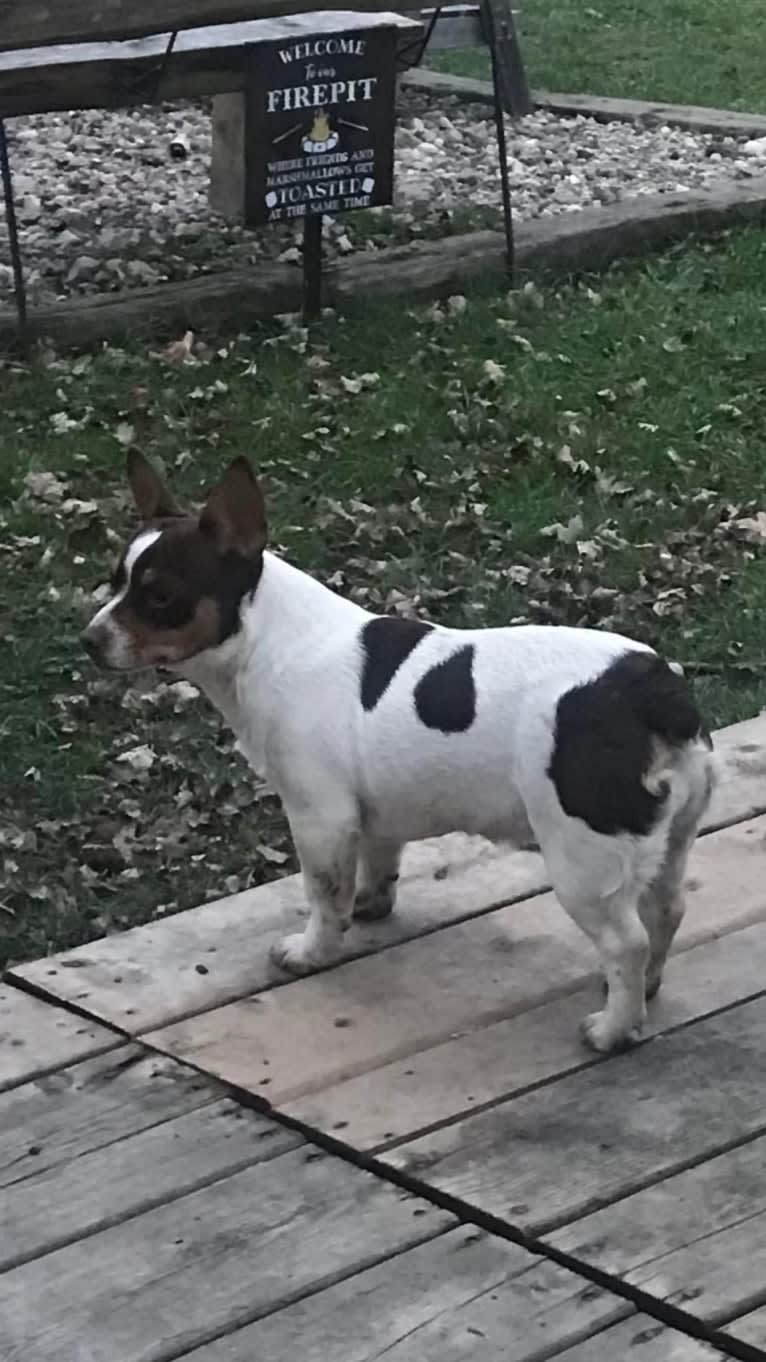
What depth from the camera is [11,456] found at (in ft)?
24.4

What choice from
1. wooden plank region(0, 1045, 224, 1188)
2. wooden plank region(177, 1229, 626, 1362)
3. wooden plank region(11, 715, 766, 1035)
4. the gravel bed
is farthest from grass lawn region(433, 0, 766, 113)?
wooden plank region(177, 1229, 626, 1362)

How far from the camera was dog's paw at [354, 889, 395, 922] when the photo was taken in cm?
436

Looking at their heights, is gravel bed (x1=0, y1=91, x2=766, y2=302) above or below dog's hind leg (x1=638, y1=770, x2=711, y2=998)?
below

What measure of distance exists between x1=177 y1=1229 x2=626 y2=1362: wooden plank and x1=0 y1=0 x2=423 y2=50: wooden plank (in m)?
5.85

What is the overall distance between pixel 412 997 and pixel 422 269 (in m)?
5.61

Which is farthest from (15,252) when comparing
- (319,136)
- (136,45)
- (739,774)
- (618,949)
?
(618,949)

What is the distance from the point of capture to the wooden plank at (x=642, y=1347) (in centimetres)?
307

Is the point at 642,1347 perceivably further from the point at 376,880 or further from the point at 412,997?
the point at 376,880

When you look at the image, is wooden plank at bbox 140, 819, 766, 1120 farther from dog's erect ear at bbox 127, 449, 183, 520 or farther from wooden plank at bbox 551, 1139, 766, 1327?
dog's erect ear at bbox 127, 449, 183, 520

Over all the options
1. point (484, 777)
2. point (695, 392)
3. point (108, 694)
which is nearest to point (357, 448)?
point (695, 392)

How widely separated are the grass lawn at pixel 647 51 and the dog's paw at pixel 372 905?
9657mm

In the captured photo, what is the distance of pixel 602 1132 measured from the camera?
363 centimetres

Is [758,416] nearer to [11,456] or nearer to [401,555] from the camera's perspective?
[401,555]

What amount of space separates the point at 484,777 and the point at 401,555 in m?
3.00
